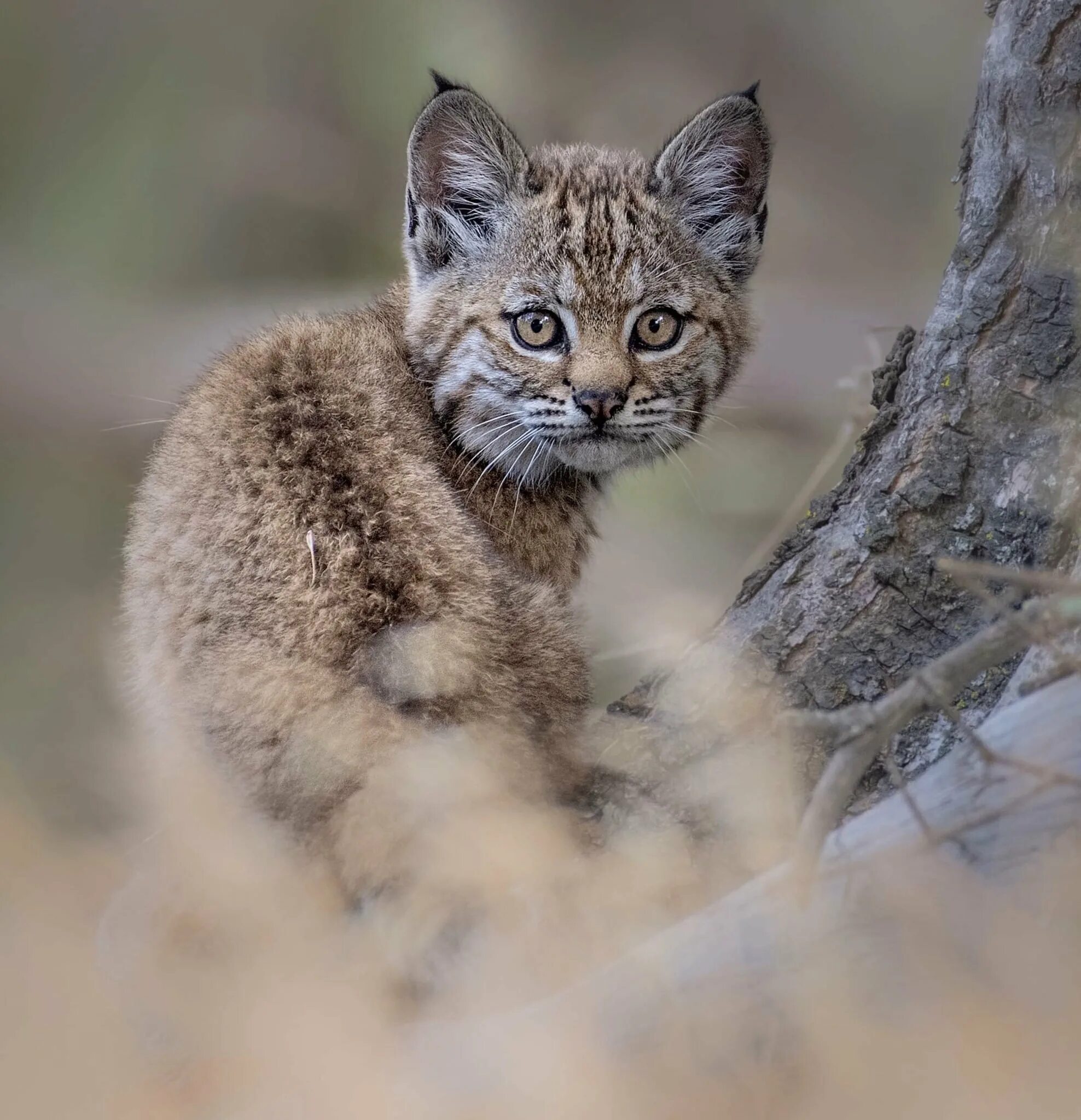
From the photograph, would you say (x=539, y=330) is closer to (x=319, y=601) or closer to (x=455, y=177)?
(x=455, y=177)

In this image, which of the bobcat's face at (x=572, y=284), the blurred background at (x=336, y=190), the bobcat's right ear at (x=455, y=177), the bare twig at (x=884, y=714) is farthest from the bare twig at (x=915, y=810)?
the blurred background at (x=336, y=190)

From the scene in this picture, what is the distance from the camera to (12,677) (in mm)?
6910

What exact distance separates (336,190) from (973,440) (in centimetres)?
696

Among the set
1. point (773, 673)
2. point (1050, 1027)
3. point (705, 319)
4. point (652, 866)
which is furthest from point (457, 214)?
point (1050, 1027)

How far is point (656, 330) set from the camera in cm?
441

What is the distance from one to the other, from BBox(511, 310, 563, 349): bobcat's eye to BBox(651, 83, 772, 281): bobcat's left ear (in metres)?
0.75

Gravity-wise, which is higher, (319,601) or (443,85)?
(443,85)

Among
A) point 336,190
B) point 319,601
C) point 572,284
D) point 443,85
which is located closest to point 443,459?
point 572,284

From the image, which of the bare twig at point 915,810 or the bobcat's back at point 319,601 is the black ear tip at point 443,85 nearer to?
the bobcat's back at point 319,601

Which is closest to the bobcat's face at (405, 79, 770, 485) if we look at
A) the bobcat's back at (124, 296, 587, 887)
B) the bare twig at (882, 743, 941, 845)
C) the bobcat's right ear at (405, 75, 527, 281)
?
the bobcat's right ear at (405, 75, 527, 281)

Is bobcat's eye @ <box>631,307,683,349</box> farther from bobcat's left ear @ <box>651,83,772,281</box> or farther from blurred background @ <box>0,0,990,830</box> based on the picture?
blurred background @ <box>0,0,990,830</box>

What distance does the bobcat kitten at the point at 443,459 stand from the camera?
3053 millimetres

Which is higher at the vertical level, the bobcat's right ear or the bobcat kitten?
the bobcat's right ear

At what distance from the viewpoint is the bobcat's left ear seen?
4480 mm
